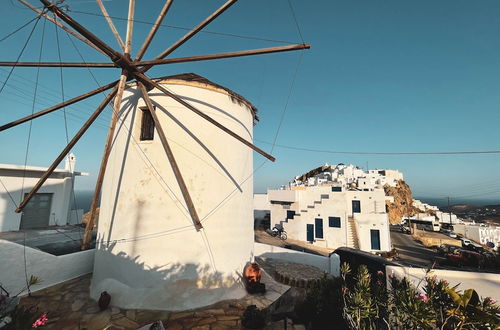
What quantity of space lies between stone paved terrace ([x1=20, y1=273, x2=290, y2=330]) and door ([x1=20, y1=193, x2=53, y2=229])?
8.55 metres

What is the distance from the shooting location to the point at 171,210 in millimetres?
7289

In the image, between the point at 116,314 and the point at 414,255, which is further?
the point at 414,255

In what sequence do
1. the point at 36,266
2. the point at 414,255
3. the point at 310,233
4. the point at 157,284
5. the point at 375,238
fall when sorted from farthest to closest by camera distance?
1. the point at 414,255
2. the point at 310,233
3. the point at 375,238
4. the point at 36,266
5. the point at 157,284

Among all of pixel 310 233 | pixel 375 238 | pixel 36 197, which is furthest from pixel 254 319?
pixel 375 238

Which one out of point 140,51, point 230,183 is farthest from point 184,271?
point 140,51

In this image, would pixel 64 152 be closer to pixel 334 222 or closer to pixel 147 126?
pixel 147 126

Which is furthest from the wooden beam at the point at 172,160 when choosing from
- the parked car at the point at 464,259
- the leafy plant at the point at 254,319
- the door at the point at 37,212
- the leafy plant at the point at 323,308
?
the parked car at the point at 464,259

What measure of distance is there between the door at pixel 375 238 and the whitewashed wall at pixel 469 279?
2098 cm

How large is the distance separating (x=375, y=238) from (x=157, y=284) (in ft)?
80.0

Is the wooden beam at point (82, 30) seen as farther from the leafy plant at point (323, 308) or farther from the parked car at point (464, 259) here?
the parked car at point (464, 259)

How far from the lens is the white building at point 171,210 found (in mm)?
7121

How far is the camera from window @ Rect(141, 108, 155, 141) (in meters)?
7.93

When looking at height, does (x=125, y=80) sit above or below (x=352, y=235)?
above

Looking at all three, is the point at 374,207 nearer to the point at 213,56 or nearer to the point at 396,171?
the point at 213,56
